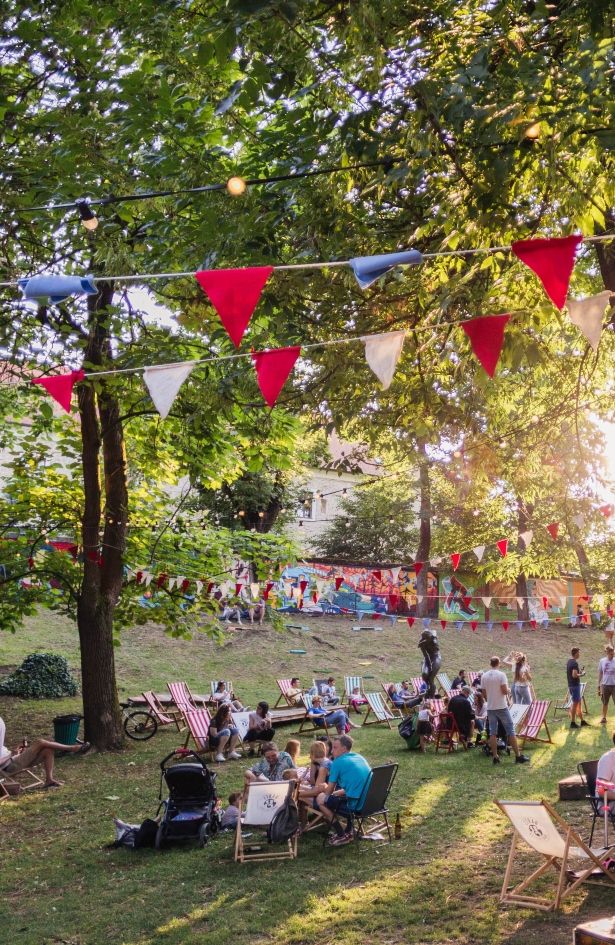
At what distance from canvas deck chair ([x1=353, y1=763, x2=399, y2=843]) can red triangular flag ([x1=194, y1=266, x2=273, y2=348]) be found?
5.09 meters

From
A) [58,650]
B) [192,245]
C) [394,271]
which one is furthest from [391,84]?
[58,650]

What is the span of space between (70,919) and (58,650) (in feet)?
54.4

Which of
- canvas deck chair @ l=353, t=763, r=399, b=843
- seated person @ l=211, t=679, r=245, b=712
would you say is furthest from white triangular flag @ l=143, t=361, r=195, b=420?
seated person @ l=211, t=679, r=245, b=712

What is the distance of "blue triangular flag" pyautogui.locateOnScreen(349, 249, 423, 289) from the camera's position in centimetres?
505

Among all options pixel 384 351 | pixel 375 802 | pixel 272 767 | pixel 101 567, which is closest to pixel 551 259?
pixel 384 351

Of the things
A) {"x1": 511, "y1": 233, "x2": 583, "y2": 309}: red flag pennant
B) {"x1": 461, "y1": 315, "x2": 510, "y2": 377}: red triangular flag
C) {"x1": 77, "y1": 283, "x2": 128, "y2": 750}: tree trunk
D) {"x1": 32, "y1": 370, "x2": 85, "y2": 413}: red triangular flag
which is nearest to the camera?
{"x1": 511, "y1": 233, "x2": 583, "y2": 309}: red flag pennant

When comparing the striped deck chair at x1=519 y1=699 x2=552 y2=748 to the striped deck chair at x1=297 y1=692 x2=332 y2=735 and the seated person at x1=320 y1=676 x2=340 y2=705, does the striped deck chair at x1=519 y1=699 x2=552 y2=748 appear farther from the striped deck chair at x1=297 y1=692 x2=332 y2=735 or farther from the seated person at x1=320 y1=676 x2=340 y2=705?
the seated person at x1=320 y1=676 x2=340 y2=705

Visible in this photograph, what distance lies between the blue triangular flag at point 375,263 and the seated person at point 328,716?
1113 centimetres

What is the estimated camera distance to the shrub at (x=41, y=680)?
17812 mm

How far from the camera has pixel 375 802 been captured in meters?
8.54

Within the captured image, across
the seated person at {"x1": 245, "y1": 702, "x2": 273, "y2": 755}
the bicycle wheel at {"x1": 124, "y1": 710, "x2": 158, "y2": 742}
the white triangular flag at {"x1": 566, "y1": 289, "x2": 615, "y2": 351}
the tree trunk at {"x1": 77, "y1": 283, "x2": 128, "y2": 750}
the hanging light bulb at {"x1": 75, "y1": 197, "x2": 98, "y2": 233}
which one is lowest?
the bicycle wheel at {"x1": 124, "y1": 710, "x2": 158, "y2": 742}

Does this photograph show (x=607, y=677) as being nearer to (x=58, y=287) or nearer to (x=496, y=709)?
(x=496, y=709)

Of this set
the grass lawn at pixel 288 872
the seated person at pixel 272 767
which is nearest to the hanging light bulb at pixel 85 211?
the grass lawn at pixel 288 872

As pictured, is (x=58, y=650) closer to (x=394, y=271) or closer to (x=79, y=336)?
(x=79, y=336)
